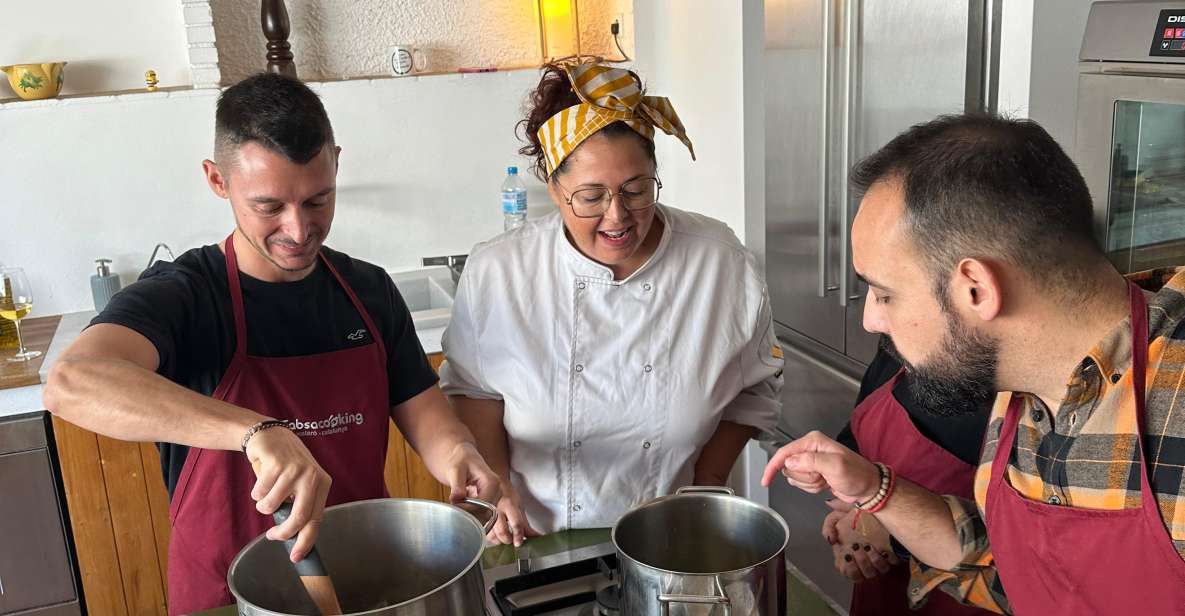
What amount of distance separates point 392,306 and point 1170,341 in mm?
1166

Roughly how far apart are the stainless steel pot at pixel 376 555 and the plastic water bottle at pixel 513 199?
7.26ft

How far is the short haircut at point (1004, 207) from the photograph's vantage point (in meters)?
1.06

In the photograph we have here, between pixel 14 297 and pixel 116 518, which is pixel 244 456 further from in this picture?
pixel 14 297

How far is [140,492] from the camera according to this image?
8.70 ft

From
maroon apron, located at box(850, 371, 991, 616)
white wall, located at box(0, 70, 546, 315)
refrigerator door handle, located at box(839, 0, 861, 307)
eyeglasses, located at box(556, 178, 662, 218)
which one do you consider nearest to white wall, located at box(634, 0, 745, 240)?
white wall, located at box(0, 70, 546, 315)

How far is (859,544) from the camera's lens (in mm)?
1517

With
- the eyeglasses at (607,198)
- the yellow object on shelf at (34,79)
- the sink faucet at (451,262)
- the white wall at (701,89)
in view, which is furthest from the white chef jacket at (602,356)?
the yellow object on shelf at (34,79)

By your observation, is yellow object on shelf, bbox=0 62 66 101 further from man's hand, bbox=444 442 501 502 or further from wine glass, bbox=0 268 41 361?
man's hand, bbox=444 442 501 502

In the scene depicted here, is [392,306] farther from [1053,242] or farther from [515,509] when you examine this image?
[1053,242]

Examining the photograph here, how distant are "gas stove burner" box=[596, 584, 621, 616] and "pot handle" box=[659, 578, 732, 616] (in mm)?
147

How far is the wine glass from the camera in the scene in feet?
8.77

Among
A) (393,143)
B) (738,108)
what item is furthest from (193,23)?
(738,108)

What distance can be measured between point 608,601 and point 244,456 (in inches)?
24.9

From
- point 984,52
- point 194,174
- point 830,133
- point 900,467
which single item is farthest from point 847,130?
point 194,174
